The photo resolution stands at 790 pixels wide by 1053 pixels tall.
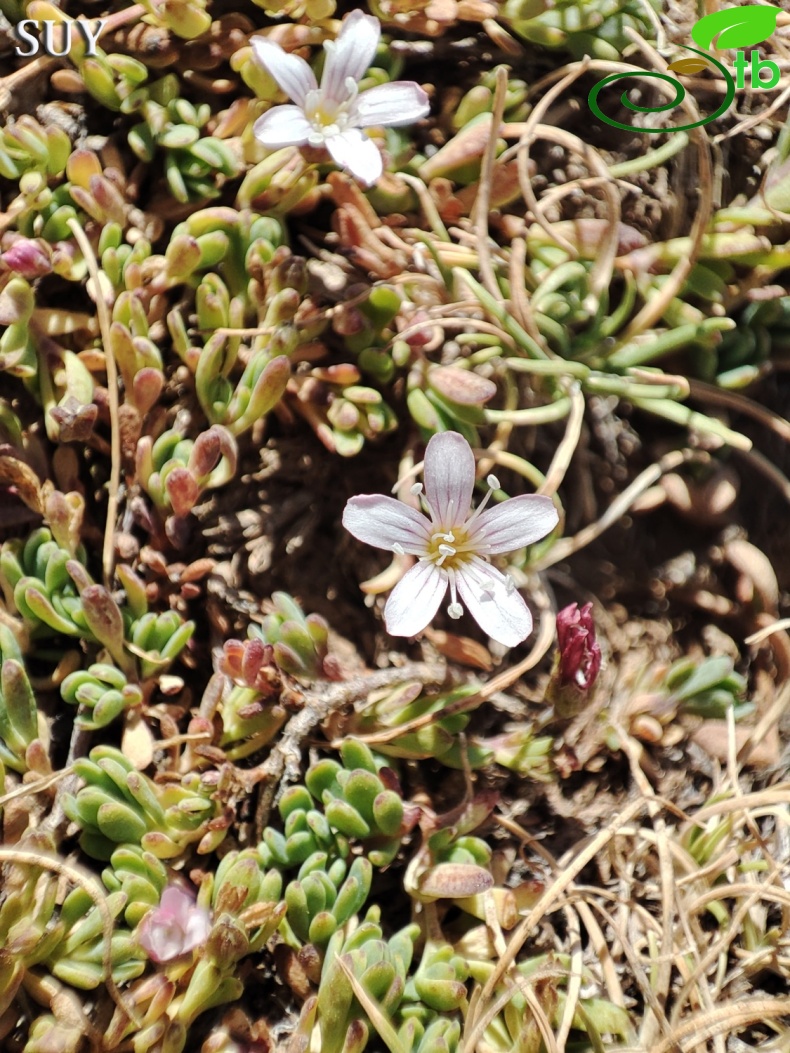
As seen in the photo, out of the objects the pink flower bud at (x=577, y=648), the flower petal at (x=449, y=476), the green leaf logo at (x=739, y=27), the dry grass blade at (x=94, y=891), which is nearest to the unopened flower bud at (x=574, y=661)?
the pink flower bud at (x=577, y=648)

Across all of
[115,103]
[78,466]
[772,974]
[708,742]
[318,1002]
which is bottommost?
[772,974]

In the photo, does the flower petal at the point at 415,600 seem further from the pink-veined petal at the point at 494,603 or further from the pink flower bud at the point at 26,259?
the pink flower bud at the point at 26,259

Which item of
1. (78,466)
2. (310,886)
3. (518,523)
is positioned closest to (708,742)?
(518,523)

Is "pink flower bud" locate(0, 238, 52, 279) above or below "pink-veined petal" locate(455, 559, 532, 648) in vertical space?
above

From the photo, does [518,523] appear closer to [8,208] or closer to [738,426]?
[738,426]

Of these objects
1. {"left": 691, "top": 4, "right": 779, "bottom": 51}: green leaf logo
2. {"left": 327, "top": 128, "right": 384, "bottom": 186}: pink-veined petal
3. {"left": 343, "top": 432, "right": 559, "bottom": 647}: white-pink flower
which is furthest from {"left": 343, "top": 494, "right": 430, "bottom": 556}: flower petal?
{"left": 691, "top": 4, "right": 779, "bottom": 51}: green leaf logo

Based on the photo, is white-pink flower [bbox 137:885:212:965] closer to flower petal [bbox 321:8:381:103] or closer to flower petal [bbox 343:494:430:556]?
flower petal [bbox 343:494:430:556]

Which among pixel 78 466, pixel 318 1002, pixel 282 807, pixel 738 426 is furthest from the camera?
pixel 738 426
